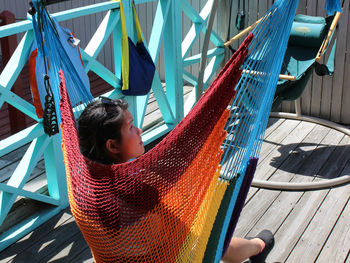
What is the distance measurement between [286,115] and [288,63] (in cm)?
57

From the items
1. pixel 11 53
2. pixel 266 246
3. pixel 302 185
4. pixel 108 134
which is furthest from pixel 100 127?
pixel 11 53

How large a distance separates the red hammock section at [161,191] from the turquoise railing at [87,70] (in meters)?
1.12

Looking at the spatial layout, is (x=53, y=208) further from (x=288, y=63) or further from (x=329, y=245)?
(x=288, y=63)

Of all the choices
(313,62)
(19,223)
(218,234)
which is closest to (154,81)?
(313,62)

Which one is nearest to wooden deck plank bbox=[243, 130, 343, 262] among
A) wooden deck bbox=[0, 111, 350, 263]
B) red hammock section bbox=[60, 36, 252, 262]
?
wooden deck bbox=[0, 111, 350, 263]

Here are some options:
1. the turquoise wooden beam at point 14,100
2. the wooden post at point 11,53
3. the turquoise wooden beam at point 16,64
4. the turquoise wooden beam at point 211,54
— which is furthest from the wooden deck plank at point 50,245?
the turquoise wooden beam at point 211,54

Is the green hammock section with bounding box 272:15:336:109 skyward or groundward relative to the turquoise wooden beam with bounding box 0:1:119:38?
groundward

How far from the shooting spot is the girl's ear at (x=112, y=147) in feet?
4.69

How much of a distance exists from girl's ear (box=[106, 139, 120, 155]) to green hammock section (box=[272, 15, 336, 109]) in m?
1.92

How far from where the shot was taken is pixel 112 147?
1.43 meters

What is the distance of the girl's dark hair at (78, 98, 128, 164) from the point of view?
143cm

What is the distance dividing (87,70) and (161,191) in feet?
5.19

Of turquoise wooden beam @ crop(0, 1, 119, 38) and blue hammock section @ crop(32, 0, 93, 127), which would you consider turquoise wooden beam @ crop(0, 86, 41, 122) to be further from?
blue hammock section @ crop(32, 0, 93, 127)

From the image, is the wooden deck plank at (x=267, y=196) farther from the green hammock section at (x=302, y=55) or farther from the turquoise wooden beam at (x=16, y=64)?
the turquoise wooden beam at (x=16, y=64)
